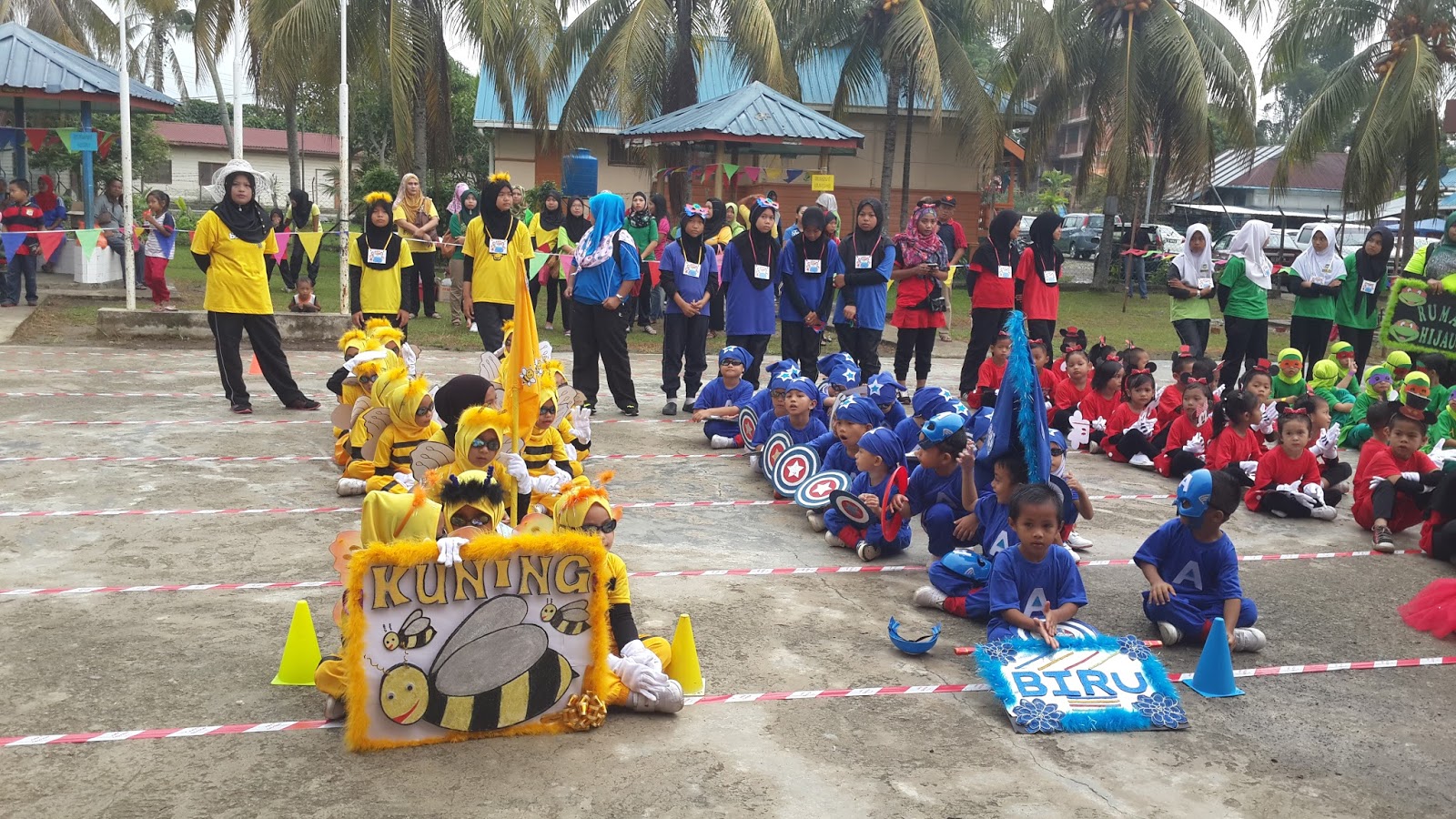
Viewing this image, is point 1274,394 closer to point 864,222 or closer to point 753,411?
point 864,222

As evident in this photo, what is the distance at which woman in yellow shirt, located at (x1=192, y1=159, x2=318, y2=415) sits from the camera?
32.6ft

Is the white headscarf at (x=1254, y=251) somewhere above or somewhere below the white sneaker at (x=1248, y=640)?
above

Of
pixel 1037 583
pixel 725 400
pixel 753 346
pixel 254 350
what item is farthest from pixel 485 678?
pixel 753 346

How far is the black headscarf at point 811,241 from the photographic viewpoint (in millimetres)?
10945

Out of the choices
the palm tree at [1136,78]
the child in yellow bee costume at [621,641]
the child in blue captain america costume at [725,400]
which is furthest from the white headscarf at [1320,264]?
the palm tree at [1136,78]

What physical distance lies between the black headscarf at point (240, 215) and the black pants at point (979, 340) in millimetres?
6270

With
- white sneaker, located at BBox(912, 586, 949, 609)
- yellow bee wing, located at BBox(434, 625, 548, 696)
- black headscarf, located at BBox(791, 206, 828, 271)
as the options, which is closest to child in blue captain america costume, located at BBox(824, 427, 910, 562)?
white sneaker, located at BBox(912, 586, 949, 609)

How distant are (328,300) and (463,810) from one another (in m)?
16.4

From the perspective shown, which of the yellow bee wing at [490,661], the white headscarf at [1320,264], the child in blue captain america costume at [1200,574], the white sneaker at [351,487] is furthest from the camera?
the white headscarf at [1320,264]

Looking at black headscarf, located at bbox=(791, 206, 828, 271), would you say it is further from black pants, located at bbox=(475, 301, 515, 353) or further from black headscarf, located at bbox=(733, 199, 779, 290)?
black pants, located at bbox=(475, 301, 515, 353)

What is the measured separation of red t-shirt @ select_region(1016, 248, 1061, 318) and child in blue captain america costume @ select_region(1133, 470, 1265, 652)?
5.86m

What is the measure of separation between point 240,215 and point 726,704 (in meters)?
7.14

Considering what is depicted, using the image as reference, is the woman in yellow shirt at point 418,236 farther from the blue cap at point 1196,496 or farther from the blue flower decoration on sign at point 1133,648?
the blue flower decoration on sign at point 1133,648

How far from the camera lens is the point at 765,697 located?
15.9 feet
